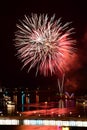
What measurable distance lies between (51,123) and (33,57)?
4.33 meters

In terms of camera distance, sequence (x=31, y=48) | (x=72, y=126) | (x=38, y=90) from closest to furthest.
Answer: (x=72, y=126) < (x=31, y=48) < (x=38, y=90)

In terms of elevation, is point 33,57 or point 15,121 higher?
point 33,57

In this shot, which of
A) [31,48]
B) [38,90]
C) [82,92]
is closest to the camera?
[31,48]

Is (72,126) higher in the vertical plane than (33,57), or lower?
lower

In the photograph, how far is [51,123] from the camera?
18438mm

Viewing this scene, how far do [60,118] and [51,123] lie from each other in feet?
1.56

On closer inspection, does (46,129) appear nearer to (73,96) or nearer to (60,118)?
(60,118)

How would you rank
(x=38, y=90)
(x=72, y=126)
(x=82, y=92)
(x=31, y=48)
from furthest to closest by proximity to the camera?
(x=38, y=90) → (x=82, y=92) → (x=31, y=48) → (x=72, y=126)

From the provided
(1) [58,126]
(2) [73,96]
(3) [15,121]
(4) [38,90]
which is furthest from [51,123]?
(4) [38,90]

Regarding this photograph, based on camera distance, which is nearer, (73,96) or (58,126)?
(58,126)

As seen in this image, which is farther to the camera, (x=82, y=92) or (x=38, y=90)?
(x=38, y=90)

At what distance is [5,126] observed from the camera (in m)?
18.5

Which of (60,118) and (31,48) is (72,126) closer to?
(60,118)

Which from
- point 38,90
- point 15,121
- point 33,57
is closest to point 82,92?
point 38,90
